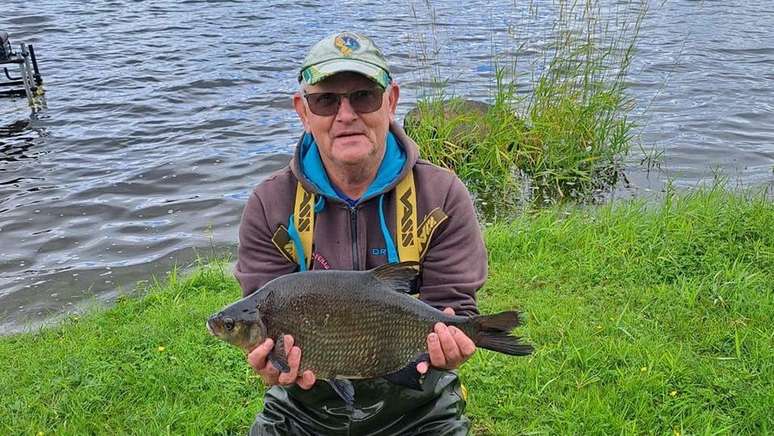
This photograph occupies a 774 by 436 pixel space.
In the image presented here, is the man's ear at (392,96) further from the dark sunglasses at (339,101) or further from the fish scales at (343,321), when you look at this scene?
the fish scales at (343,321)

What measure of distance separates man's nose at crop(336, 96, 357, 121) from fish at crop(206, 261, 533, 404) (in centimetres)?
66

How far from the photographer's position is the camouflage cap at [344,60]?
3.02 meters

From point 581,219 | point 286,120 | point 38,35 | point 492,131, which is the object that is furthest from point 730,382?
point 38,35

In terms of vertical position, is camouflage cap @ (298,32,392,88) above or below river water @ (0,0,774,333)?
above

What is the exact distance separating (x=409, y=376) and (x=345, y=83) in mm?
1253

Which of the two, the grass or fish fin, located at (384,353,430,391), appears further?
the grass

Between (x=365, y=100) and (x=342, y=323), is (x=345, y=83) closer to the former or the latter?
(x=365, y=100)

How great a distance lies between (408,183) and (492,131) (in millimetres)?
5488

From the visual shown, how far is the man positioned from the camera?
325 cm

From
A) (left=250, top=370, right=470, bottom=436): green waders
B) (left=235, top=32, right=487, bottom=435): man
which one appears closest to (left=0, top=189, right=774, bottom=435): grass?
(left=250, top=370, right=470, bottom=436): green waders

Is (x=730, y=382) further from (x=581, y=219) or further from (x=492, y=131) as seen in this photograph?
(x=492, y=131)

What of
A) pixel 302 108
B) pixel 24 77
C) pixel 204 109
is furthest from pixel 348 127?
pixel 24 77

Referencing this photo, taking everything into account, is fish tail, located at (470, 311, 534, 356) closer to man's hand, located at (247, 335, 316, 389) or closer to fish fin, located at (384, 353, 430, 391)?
fish fin, located at (384, 353, 430, 391)

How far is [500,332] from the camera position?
2.81 m
